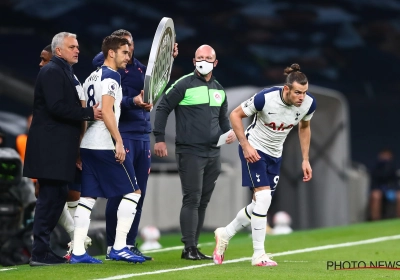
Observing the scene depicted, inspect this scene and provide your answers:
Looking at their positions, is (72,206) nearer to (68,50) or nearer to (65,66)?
(65,66)

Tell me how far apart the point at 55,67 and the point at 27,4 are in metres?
17.4

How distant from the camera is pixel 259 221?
28.6ft

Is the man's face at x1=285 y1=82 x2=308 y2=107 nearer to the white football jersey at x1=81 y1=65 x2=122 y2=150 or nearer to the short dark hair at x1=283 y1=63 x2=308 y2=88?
the short dark hair at x1=283 y1=63 x2=308 y2=88

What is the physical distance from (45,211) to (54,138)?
645mm

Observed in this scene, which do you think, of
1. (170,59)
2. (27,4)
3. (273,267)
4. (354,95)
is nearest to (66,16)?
(27,4)

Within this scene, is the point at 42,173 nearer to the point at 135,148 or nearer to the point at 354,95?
the point at 135,148

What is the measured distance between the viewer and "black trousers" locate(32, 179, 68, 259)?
28.2 ft

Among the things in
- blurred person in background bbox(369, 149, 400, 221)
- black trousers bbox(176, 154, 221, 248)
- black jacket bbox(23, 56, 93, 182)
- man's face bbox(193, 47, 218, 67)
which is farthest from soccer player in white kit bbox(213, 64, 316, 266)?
blurred person in background bbox(369, 149, 400, 221)

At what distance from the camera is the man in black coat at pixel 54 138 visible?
847cm

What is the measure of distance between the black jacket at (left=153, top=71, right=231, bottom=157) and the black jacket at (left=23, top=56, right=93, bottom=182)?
4.52 feet

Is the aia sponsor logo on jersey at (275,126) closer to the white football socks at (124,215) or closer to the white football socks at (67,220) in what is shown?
the white football socks at (124,215)

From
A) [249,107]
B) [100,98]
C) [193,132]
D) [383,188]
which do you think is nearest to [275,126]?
[249,107]

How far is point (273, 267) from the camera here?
28.0 ft

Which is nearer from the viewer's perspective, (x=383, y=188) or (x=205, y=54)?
(x=205, y=54)
